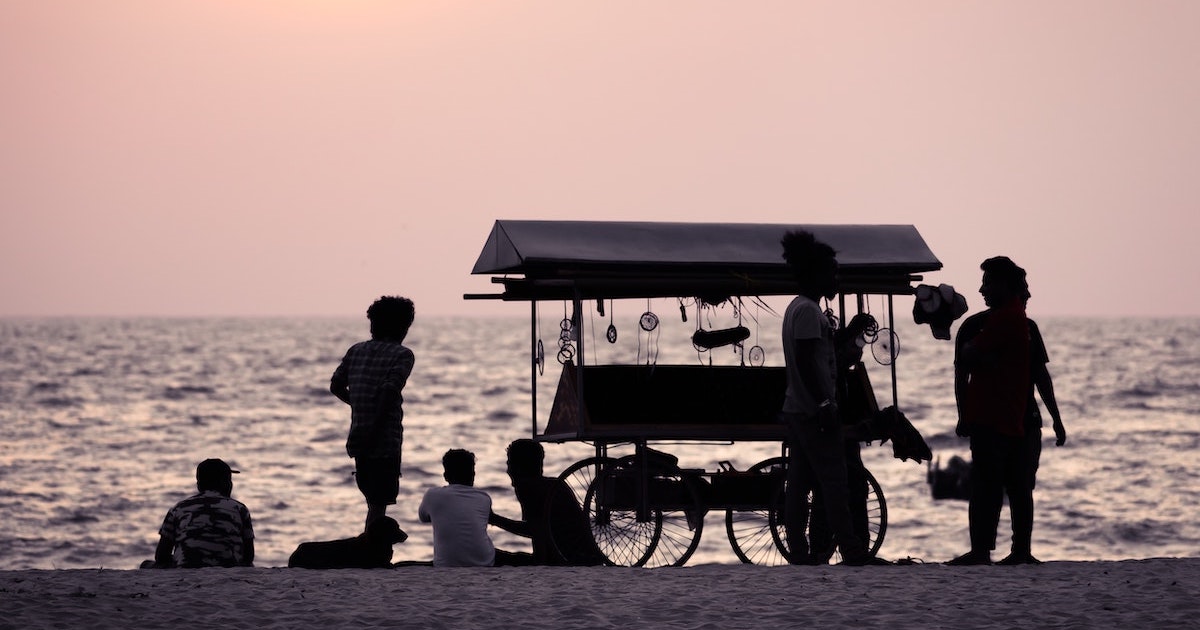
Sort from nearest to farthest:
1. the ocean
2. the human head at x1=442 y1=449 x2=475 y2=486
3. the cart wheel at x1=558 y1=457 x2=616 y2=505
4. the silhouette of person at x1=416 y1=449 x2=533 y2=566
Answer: the silhouette of person at x1=416 y1=449 x2=533 y2=566 < the human head at x1=442 y1=449 x2=475 y2=486 < the cart wheel at x1=558 y1=457 x2=616 y2=505 < the ocean

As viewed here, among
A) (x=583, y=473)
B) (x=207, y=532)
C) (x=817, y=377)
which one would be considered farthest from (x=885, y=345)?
(x=207, y=532)

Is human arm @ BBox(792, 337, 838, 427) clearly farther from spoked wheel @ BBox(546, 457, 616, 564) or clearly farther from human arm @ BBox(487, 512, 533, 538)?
human arm @ BBox(487, 512, 533, 538)

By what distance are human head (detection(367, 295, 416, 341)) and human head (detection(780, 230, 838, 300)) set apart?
7.83 ft

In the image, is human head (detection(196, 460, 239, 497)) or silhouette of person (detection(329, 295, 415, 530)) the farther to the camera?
silhouette of person (detection(329, 295, 415, 530))

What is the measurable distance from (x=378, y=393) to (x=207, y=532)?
1.32 m

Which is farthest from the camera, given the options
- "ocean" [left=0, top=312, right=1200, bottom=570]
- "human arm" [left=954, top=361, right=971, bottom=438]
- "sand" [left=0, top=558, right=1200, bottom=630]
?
"ocean" [left=0, top=312, right=1200, bottom=570]

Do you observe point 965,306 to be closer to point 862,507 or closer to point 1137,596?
point 862,507

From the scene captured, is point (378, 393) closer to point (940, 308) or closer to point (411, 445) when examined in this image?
point (940, 308)

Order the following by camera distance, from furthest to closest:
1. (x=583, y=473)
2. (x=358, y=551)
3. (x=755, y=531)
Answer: (x=755, y=531), (x=583, y=473), (x=358, y=551)

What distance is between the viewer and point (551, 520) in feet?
38.9

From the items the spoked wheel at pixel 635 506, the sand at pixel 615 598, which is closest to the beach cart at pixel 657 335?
the spoked wheel at pixel 635 506

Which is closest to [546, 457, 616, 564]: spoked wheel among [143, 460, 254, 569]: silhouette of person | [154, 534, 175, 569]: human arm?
[143, 460, 254, 569]: silhouette of person

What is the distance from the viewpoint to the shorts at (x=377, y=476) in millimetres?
11305

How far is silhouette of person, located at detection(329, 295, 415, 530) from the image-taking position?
36.7 ft
